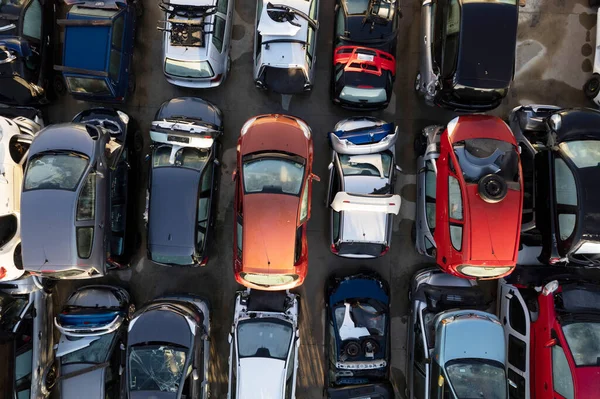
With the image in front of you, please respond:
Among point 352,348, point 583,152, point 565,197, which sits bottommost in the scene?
point 352,348

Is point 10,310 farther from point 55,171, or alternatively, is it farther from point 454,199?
point 454,199

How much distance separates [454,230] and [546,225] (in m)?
1.73

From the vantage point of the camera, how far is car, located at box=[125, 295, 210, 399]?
19.0 feet

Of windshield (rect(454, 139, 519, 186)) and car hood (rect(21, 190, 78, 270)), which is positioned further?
windshield (rect(454, 139, 519, 186))

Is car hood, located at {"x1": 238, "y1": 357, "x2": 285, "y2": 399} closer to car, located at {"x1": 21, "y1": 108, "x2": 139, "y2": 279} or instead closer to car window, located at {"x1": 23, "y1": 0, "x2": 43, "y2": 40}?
car, located at {"x1": 21, "y1": 108, "x2": 139, "y2": 279}

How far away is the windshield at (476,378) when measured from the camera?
5750 millimetres

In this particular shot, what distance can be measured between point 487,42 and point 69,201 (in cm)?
665

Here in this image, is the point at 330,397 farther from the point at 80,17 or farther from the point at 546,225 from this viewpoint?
the point at 80,17

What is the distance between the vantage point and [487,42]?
596 centimetres

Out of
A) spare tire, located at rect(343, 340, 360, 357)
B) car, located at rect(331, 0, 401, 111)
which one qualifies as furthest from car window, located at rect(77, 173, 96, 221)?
spare tire, located at rect(343, 340, 360, 357)

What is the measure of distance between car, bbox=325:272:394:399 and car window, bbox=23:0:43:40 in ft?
22.1

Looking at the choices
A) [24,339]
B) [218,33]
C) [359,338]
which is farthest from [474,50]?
[24,339]

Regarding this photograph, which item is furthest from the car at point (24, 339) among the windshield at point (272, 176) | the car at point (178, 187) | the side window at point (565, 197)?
the side window at point (565, 197)

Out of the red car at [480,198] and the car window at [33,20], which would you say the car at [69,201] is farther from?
the red car at [480,198]
